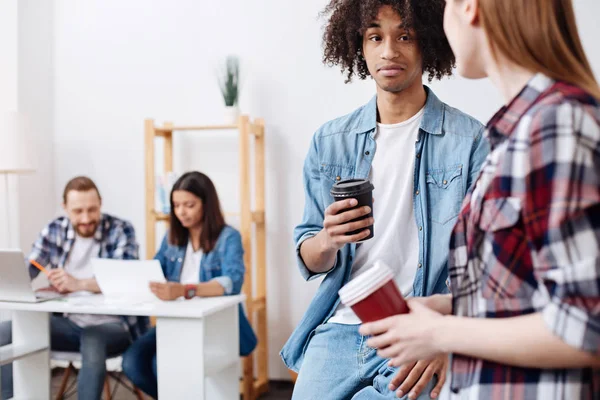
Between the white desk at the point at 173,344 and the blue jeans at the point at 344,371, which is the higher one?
the blue jeans at the point at 344,371

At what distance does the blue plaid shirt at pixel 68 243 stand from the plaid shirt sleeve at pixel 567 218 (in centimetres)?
331

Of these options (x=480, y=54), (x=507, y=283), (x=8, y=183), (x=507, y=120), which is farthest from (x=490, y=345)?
(x=8, y=183)

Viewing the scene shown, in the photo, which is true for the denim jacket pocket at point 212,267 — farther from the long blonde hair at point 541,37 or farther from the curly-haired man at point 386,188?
the long blonde hair at point 541,37

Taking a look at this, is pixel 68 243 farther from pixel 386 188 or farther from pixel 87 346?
pixel 386 188

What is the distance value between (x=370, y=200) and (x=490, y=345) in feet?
2.04

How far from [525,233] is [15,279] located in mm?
3054

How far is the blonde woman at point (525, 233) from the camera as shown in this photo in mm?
896

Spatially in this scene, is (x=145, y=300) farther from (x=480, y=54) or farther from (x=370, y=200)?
(x=480, y=54)

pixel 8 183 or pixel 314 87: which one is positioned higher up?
pixel 314 87

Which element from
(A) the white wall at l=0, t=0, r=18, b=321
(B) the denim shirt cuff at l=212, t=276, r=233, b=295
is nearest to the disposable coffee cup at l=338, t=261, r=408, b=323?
(B) the denim shirt cuff at l=212, t=276, r=233, b=295

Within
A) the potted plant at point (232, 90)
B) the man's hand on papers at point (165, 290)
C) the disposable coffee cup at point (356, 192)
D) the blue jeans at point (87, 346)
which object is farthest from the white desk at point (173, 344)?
the disposable coffee cup at point (356, 192)

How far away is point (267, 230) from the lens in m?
4.57

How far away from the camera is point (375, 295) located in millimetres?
1106

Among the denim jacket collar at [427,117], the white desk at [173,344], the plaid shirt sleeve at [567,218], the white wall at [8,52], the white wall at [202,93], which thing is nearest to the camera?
the plaid shirt sleeve at [567,218]
